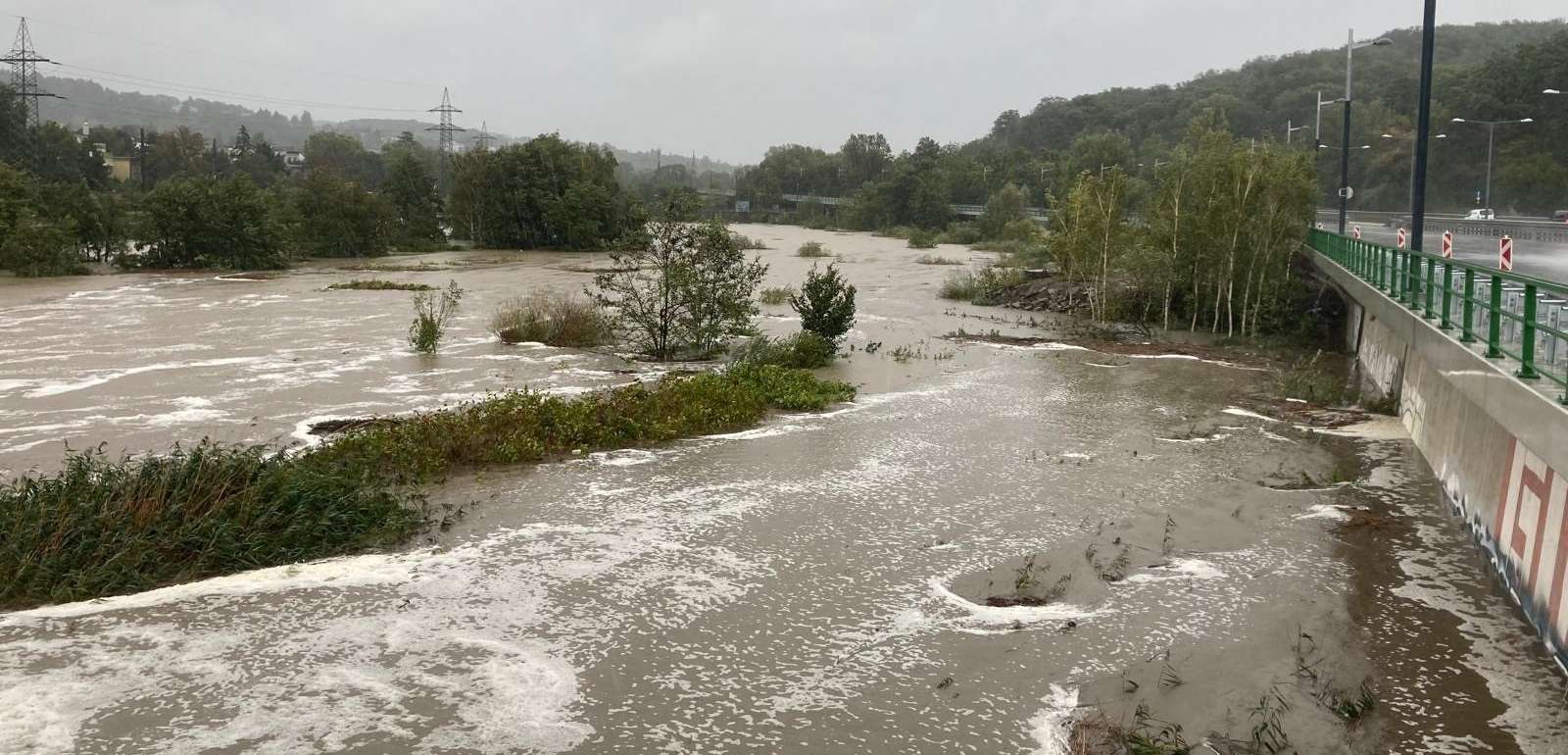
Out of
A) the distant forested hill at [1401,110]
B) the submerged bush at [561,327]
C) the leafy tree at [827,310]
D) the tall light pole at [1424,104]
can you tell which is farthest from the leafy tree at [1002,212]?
the tall light pole at [1424,104]

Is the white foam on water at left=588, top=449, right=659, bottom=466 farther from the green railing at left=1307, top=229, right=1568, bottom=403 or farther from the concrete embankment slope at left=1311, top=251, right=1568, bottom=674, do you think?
the green railing at left=1307, top=229, right=1568, bottom=403

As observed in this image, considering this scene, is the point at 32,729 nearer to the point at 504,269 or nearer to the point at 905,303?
the point at 905,303

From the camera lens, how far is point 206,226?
4966 cm

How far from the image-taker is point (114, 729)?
284 inches

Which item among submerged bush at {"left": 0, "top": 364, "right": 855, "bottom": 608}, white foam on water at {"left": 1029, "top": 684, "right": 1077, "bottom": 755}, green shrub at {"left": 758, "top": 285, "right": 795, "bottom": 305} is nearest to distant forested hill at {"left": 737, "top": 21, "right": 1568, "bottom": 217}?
green shrub at {"left": 758, "top": 285, "right": 795, "bottom": 305}

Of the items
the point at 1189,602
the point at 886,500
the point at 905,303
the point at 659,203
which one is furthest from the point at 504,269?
the point at 1189,602

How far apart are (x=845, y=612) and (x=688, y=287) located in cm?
1524

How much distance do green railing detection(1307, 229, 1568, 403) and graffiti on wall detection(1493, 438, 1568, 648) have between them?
0.70m

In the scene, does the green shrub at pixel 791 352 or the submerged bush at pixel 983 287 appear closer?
the green shrub at pixel 791 352

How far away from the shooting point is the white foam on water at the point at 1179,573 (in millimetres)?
10188

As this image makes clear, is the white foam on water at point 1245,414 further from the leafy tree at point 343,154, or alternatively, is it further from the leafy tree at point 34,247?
the leafy tree at point 343,154

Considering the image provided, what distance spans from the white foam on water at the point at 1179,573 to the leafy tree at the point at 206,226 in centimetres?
4884

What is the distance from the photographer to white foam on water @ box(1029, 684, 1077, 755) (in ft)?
23.4

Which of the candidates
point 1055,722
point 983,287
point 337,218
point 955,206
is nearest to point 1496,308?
point 1055,722
